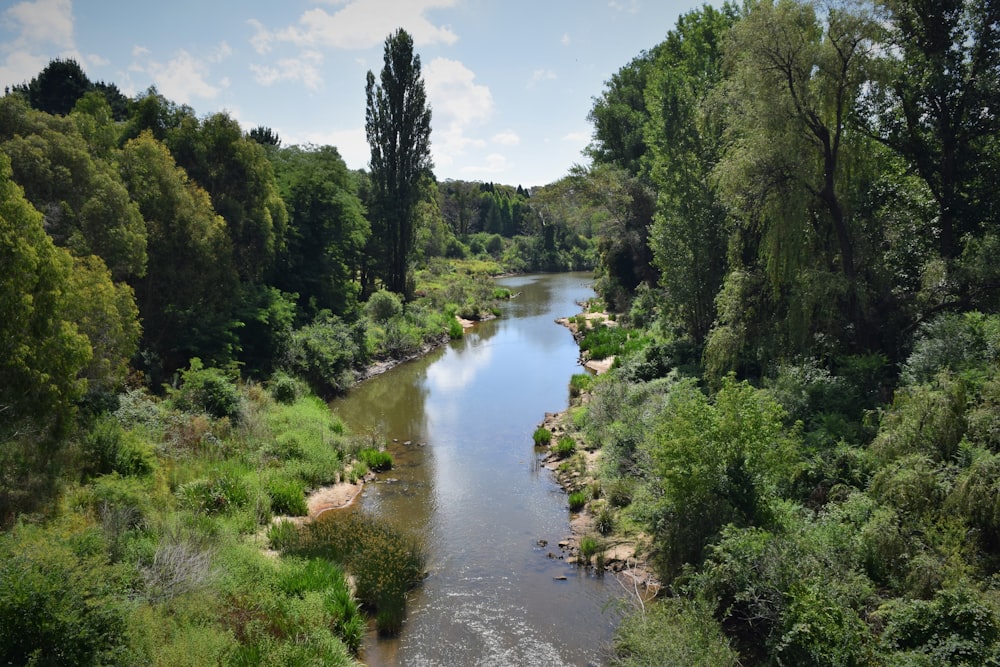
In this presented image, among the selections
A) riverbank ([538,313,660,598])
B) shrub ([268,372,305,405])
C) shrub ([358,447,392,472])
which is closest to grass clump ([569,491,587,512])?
riverbank ([538,313,660,598])

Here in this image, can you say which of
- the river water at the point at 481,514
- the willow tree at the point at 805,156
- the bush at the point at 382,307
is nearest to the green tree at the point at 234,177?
the river water at the point at 481,514

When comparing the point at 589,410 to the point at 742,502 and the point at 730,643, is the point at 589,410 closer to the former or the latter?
the point at 742,502

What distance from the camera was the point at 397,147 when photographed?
38.8 m

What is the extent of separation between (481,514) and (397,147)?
99.3 ft

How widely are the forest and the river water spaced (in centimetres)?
91

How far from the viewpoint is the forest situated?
7852mm

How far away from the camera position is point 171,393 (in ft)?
54.1

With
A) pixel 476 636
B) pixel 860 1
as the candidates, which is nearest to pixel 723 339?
pixel 860 1

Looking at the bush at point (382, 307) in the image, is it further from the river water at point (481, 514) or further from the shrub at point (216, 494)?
the shrub at point (216, 494)

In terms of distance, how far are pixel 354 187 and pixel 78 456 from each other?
86.5 ft

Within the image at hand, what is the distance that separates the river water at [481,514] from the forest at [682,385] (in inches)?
35.8

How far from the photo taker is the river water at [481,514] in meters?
9.65

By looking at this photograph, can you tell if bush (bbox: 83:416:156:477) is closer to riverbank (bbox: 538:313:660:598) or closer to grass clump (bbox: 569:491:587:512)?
riverbank (bbox: 538:313:660:598)

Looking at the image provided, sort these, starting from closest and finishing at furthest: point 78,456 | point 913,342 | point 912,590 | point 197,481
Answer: point 912,590 → point 78,456 → point 197,481 → point 913,342
